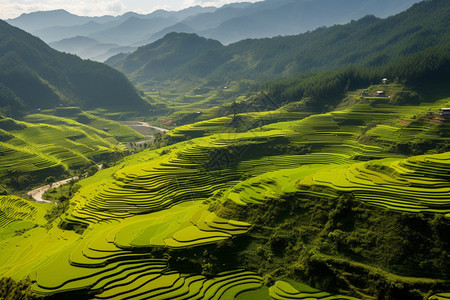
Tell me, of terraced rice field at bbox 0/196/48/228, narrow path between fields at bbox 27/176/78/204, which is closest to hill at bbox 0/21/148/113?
narrow path between fields at bbox 27/176/78/204

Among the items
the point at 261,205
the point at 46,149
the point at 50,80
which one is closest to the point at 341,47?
the point at 50,80

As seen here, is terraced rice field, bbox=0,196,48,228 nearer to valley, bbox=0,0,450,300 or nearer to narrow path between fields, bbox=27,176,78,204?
valley, bbox=0,0,450,300

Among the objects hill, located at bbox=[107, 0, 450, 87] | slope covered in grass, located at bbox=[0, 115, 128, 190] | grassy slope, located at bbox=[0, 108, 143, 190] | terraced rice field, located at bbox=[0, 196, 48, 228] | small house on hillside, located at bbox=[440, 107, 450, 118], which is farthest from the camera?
hill, located at bbox=[107, 0, 450, 87]

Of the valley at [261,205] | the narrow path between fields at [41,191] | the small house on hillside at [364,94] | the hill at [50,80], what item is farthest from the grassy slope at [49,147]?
the small house on hillside at [364,94]

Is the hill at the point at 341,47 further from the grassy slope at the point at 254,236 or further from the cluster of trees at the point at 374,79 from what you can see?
the grassy slope at the point at 254,236

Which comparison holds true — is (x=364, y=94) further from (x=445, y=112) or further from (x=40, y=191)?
(x=40, y=191)

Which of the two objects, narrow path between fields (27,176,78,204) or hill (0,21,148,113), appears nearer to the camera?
narrow path between fields (27,176,78,204)

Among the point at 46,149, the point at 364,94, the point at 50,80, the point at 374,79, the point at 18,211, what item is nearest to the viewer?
the point at 18,211
